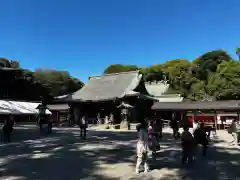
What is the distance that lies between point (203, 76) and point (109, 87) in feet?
82.7

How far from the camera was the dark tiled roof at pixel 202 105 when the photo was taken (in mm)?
31312

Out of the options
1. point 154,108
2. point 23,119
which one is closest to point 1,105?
point 23,119

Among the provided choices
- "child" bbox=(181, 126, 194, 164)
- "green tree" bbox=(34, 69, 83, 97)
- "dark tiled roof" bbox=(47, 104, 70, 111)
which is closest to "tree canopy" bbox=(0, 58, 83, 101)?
"green tree" bbox=(34, 69, 83, 97)

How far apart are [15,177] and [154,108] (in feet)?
95.8

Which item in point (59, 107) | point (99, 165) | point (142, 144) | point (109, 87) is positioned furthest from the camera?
point (59, 107)

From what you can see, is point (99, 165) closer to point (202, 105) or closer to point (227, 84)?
point (202, 105)

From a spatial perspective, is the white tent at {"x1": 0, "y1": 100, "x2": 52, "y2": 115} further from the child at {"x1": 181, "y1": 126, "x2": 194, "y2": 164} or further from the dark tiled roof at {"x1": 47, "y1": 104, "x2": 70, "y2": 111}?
the child at {"x1": 181, "y1": 126, "x2": 194, "y2": 164}

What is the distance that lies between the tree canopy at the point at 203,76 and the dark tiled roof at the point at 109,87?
514 inches

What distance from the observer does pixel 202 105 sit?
33.6 metres

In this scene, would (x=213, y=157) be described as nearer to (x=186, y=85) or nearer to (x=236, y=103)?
(x=236, y=103)

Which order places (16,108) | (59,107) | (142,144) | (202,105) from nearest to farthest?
(142,144)
(202,105)
(16,108)
(59,107)

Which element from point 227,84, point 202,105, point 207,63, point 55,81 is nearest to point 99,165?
point 202,105

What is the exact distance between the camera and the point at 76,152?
12.6 metres

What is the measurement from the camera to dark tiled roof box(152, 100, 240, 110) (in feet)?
103
